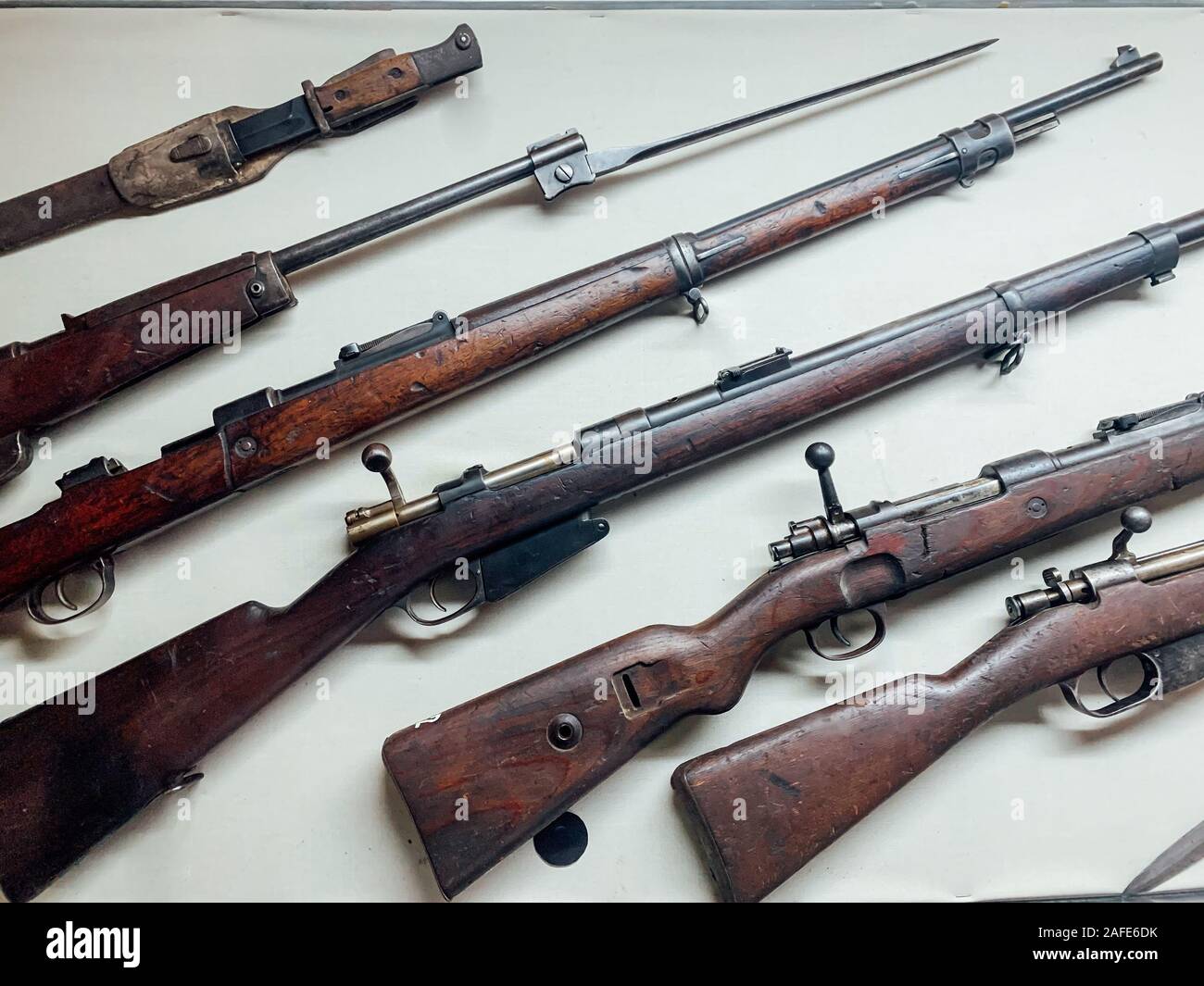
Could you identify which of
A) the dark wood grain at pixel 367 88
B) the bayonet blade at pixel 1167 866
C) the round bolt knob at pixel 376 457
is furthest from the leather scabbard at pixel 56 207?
the bayonet blade at pixel 1167 866

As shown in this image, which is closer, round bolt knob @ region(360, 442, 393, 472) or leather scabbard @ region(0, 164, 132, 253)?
round bolt knob @ region(360, 442, 393, 472)

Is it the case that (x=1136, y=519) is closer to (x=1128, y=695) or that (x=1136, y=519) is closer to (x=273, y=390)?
(x=1128, y=695)

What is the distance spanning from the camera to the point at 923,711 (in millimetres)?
2025

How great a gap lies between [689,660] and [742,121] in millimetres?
1660

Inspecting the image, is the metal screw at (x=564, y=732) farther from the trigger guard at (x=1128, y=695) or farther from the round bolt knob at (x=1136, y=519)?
the round bolt knob at (x=1136, y=519)

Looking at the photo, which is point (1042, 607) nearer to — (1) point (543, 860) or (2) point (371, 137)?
(1) point (543, 860)

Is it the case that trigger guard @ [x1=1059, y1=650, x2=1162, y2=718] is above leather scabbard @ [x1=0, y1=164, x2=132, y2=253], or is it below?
below

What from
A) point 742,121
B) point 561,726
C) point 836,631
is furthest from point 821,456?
point 742,121

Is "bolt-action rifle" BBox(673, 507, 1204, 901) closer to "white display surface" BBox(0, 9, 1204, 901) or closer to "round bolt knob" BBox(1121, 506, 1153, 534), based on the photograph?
"round bolt knob" BBox(1121, 506, 1153, 534)

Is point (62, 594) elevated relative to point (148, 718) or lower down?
elevated

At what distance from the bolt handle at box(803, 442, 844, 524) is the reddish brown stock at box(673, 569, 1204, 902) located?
44 centimetres

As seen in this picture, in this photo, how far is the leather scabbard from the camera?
8.29 ft

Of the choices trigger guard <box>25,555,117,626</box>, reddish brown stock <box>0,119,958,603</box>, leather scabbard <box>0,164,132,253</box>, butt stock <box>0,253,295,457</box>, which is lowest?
trigger guard <box>25,555,117,626</box>

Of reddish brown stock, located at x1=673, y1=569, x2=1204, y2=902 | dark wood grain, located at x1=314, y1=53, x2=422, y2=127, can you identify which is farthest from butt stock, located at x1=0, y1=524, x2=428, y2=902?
dark wood grain, located at x1=314, y1=53, x2=422, y2=127
